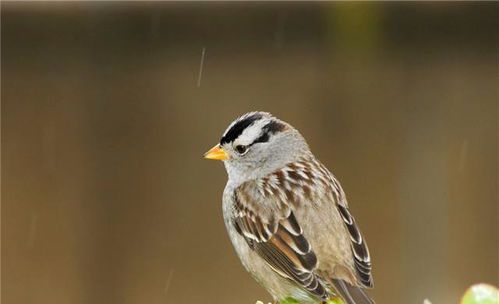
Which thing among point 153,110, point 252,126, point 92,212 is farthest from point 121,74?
point 252,126

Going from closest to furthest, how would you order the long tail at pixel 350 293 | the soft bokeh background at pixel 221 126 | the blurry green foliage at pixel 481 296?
the blurry green foliage at pixel 481 296 < the long tail at pixel 350 293 < the soft bokeh background at pixel 221 126

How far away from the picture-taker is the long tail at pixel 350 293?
2.54 metres

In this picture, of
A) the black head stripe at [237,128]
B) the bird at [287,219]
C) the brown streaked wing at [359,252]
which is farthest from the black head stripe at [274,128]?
the brown streaked wing at [359,252]

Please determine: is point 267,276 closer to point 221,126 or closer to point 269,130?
point 269,130

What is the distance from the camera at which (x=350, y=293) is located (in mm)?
2615

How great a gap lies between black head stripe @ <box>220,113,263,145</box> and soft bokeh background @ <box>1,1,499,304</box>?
3.83 ft

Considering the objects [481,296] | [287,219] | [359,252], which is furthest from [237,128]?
[481,296]

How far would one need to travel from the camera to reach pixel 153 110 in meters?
4.03

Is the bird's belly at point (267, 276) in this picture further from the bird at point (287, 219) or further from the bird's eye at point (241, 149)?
the bird's eye at point (241, 149)

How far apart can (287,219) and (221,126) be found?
3.97 feet

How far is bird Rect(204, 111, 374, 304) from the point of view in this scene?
8.95ft

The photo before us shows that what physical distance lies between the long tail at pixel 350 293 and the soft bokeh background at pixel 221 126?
1.28 metres

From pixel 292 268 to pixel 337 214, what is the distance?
18 centimetres

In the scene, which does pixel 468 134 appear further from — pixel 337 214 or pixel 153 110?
pixel 337 214
